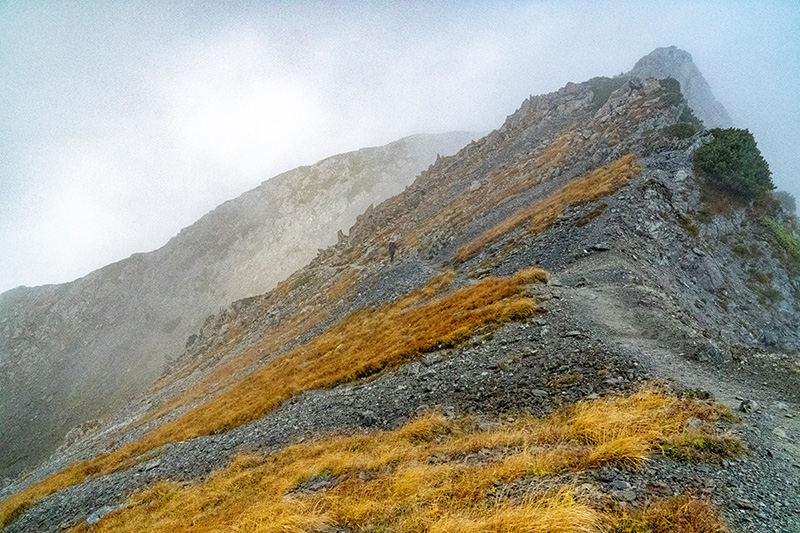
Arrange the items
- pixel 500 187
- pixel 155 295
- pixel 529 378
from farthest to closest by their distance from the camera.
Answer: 1. pixel 155 295
2. pixel 500 187
3. pixel 529 378

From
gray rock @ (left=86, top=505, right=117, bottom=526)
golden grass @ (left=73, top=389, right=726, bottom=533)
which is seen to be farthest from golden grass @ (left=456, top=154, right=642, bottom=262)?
gray rock @ (left=86, top=505, right=117, bottom=526)

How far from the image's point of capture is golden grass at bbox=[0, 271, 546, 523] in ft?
69.1

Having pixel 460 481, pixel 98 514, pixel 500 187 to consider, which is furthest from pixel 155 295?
pixel 460 481

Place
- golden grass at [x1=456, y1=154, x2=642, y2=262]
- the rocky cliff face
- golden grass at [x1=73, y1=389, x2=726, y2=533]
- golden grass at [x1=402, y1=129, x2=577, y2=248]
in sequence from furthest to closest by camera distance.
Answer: the rocky cliff face → golden grass at [x1=402, y1=129, x2=577, y2=248] → golden grass at [x1=456, y1=154, x2=642, y2=262] → golden grass at [x1=73, y1=389, x2=726, y2=533]

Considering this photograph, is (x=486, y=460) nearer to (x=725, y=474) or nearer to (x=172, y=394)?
(x=725, y=474)

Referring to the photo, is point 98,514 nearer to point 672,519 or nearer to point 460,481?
point 460,481

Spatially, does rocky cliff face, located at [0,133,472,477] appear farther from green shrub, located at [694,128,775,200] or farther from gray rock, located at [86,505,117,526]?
green shrub, located at [694,128,775,200]

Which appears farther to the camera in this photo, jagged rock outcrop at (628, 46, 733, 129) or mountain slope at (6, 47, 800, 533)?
jagged rock outcrop at (628, 46, 733, 129)

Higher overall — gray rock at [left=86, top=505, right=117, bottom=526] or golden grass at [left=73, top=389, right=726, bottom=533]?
golden grass at [left=73, top=389, right=726, bottom=533]

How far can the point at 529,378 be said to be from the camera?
14.0 m

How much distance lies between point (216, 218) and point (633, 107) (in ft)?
474

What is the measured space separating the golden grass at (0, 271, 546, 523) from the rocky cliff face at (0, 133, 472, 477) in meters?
68.9

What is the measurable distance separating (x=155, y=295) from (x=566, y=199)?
445ft

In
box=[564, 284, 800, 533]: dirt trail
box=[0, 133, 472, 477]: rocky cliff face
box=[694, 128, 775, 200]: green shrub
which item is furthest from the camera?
box=[0, 133, 472, 477]: rocky cliff face
